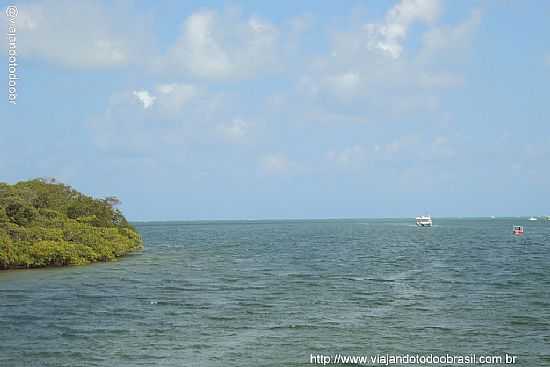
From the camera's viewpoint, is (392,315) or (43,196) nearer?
(392,315)

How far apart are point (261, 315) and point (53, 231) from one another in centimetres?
2992

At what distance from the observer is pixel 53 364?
18062 mm

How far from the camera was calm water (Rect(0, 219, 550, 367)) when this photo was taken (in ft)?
65.0

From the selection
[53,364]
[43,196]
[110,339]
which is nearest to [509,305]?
[110,339]

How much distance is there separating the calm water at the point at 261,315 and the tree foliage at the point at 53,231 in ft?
7.87

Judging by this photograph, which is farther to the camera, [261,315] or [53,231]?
[53,231]

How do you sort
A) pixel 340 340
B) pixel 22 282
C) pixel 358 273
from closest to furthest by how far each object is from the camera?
pixel 340 340 → pixel 22 282 → pixel 358 273

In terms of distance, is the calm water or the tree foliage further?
the tree foliage

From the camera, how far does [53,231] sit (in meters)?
49.8

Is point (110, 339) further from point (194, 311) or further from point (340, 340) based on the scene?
point (340, 340)

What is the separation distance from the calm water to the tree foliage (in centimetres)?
240

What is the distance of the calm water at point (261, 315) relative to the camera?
19812 mm

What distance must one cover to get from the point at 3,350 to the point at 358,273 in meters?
29.9

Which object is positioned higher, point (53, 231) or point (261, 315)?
point (53, 231)
